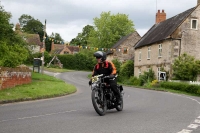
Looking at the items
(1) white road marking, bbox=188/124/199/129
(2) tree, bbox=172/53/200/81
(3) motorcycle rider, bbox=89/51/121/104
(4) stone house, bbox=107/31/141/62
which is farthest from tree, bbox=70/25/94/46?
(1) white road marking, bbox=188/124/199/129

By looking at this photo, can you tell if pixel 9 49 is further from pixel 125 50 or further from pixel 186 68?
pixel 125 50

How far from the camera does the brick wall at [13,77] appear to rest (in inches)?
679

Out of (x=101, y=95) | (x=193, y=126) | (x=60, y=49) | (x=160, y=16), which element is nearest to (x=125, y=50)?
(x=160, y=16)

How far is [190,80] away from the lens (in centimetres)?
3494

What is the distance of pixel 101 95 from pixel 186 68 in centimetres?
2626

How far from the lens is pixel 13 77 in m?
18.7

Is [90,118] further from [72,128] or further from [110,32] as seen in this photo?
[110,32]

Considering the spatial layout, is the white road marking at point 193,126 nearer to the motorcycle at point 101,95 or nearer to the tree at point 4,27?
the motorcycle at point 101,95

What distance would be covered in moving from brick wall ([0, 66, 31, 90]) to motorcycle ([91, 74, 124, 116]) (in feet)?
28.0

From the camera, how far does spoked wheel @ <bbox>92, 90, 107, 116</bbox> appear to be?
9547mm

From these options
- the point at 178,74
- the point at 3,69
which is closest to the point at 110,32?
the point at 178,74

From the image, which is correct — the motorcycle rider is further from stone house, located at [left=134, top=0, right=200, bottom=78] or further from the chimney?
the chimney

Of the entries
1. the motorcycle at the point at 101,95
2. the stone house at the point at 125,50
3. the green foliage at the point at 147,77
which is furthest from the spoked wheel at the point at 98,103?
the stone house at the point at 125,50

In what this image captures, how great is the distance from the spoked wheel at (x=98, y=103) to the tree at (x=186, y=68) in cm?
2587
